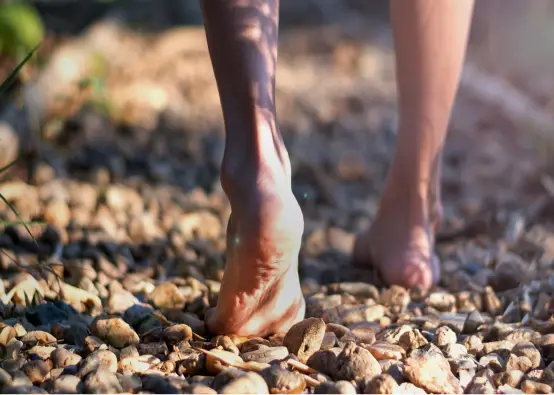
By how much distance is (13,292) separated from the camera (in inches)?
58.1

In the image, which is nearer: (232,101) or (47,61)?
(232,101)

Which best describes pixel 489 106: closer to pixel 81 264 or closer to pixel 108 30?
pixel 108 30

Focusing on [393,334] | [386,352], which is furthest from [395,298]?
[386,352]

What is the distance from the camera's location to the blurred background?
227 cm

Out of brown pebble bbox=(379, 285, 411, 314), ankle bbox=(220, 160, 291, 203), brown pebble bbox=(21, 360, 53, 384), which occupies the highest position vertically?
ankle bbox=(220, 160, 291, 203)

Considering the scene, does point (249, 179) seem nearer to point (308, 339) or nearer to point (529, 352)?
point (308, 339)

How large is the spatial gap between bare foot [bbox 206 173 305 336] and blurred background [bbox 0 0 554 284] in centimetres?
51

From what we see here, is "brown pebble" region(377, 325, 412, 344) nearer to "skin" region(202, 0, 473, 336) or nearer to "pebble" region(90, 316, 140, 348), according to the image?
"skin" region(202, 0, 473, 336)

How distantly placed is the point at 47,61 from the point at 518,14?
3017 mm

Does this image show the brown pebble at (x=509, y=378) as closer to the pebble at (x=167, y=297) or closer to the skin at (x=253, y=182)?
the skin at (x=253, y=182)

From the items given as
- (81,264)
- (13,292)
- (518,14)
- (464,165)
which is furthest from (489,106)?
(13,292)

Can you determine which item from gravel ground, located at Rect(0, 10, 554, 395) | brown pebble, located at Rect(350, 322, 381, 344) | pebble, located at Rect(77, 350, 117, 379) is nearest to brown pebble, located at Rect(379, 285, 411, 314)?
gravel ground, located at Rect(0, 10, 554, 395)

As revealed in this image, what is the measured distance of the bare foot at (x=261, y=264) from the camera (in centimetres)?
129

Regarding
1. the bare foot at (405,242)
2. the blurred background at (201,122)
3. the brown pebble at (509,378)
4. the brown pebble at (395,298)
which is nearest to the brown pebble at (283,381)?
the brown pebble at (509,378)
